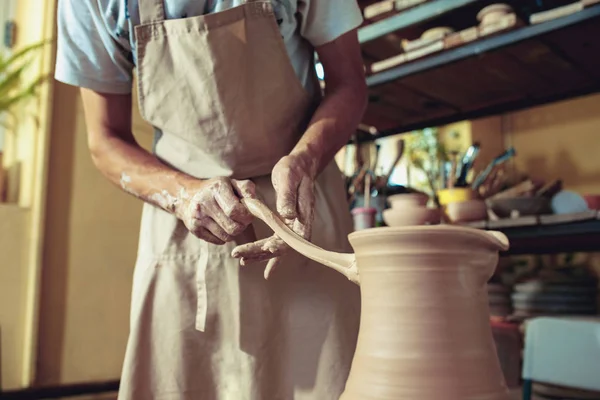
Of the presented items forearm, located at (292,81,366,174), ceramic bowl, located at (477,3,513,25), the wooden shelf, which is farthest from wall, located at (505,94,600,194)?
forearm, located at (292,81,366,174)

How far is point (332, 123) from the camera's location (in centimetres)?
100

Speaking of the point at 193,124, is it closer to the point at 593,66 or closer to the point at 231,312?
the point at 231,312

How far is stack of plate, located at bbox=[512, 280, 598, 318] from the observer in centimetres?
205

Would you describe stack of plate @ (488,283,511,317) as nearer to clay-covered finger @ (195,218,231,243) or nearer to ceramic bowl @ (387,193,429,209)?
ceramic bowl @ (387,193,429,209)

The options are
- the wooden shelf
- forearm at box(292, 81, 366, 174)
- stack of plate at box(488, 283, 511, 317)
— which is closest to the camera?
forearm at box(292, 81, 366, 174)

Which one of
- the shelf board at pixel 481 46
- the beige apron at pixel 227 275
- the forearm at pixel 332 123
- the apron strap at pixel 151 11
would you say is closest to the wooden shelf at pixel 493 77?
the shelf board at pixel 481 46

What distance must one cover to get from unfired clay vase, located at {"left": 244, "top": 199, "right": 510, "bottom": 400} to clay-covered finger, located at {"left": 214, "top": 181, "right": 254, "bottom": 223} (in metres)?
0.21

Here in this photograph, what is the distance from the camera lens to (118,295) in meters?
2.64

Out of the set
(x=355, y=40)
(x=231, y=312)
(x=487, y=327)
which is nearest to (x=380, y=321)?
(x=487, y=327)

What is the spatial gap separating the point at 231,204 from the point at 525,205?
1.27 meters

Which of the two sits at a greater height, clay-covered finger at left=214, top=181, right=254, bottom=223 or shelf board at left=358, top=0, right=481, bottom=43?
shelf board at left=358, top=0, right=481, bottom=43

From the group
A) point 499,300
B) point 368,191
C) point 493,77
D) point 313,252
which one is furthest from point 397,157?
point 313,252

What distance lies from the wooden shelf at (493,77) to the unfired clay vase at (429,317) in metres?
1.28

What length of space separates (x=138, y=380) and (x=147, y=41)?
61 centimetres
